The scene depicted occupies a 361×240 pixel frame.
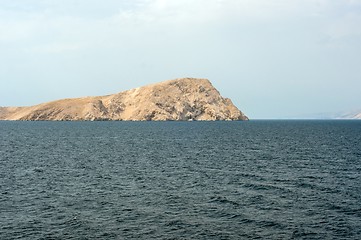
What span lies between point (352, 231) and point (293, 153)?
2276 inches

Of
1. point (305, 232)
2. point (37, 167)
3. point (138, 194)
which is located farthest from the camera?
point (37, 167)

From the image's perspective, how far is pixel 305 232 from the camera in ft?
108

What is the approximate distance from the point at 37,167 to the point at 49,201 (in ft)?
86.3

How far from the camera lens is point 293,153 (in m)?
89.6

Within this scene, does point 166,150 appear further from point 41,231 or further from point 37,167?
point 41,231

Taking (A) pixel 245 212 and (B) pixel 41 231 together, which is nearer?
(B) pixel 41 231

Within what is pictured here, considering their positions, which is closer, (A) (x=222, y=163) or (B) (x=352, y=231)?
(B) (x=352, y=231)

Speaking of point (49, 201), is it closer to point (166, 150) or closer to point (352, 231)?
point (352, 231)

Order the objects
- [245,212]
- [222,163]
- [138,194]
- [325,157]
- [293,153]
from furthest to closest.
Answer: [293,153]
[325,157]
[222,163]
[138,194]
[245,212]

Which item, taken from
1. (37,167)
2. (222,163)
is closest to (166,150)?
(222,163)

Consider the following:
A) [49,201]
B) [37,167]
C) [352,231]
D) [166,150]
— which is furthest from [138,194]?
[166,150]

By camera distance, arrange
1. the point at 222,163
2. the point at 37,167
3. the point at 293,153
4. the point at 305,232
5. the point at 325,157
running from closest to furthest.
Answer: the point at 305,232
the point at 37,167
the point at 222,163
the point at 325,157
the point at 293,153

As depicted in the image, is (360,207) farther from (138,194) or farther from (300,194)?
(138,194)

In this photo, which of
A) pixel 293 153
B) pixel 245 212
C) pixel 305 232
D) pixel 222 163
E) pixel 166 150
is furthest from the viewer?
pixel 166 150
